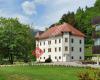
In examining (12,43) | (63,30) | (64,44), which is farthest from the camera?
(64,44)

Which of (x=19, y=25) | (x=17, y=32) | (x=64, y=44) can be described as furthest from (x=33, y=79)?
(x=64, y=44)

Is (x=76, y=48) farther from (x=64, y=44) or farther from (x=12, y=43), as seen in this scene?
(x=12, y=43)

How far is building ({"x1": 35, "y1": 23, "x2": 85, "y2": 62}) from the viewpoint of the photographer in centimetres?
10312

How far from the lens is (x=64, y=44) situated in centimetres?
10344

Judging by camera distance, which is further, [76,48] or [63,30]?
[76,48]

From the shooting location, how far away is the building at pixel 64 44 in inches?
4060

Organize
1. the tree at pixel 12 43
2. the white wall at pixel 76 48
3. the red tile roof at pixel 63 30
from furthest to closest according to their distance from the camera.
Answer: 1. the white wall at pixel 76 48
2. the red tile roof at pixel 63 30
3. the tree at pixel 12 43

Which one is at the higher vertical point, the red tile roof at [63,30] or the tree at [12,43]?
the red tile roof at [63,30]

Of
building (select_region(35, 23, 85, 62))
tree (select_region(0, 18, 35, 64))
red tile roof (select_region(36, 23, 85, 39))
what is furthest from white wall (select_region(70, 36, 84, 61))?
tree (select_region(0, 18, 35, 64))

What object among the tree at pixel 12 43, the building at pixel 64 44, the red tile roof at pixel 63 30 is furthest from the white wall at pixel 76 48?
the tree at pixel 12 43

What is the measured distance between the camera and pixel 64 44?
4072 inches

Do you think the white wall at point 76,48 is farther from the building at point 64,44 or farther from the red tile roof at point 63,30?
the red tile roof at point 63,30

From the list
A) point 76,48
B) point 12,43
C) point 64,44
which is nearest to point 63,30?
point 64,44

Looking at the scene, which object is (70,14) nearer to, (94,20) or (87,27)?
(87,27)
